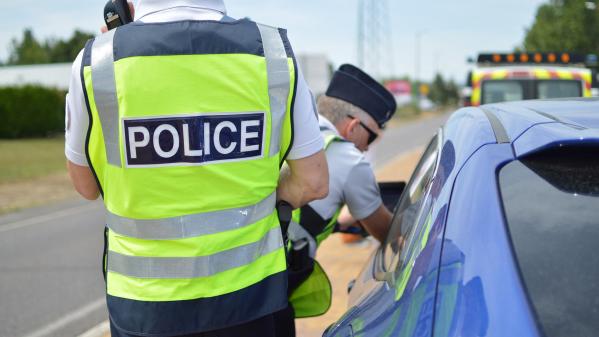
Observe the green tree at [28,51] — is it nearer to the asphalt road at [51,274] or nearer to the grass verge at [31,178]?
the grass verge at [31,178]

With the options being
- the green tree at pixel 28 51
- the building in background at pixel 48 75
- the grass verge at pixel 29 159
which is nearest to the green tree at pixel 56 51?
the green tree at pixel 28 51

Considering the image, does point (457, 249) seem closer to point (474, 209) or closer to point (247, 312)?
point (474, 209)

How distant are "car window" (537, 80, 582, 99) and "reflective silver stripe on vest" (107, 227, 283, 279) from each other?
305 inches

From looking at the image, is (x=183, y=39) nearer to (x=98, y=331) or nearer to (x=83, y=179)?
(x=83, y=179)

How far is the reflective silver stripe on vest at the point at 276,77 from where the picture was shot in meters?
1.77

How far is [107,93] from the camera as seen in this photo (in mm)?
1685

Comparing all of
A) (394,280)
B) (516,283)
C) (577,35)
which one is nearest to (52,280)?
(394,280)

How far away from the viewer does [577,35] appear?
1163 inches

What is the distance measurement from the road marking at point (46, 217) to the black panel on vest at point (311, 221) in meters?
7.54

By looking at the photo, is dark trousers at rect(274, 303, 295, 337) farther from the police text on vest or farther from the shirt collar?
the shirt collar

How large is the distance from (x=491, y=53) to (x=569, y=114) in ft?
26.9

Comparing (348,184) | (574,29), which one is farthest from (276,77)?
(574,29)

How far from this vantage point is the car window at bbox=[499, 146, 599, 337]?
119cm

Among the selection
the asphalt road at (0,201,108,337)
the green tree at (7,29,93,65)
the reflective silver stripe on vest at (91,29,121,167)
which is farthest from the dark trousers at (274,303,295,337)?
the green tree at (7,29,93,65)
